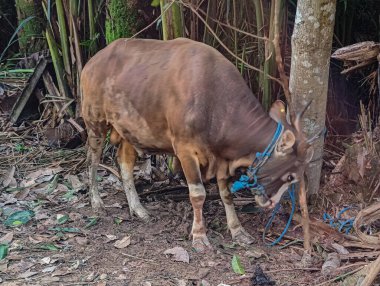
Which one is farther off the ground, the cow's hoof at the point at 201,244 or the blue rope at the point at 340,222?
the blue rope at the point at 340,222

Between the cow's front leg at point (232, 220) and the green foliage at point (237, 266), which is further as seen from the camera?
the cow's front leg at point (232, 220)

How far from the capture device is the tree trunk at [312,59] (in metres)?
4.88

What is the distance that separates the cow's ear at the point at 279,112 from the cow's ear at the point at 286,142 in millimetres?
196

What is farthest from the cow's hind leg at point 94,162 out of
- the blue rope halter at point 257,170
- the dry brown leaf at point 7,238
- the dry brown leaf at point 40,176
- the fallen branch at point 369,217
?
the fallen branch at point 369,217

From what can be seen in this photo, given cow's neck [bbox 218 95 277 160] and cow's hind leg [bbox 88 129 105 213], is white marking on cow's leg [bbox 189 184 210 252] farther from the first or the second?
cow's hind leg [bbox 88 129 105 213]

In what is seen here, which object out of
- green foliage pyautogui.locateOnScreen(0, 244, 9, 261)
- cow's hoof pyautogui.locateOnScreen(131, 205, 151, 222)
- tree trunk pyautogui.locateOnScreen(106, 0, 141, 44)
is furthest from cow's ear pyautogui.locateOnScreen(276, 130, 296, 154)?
tree trunk pyautogui.locateOnScreen(106, 0, 141, 44)

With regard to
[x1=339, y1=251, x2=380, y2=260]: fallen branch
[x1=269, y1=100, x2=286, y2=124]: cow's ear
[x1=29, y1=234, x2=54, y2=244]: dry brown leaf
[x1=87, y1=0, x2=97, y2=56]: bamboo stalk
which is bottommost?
[x1=29, y1=234, x2=54, y2=244]: dry brown leaf

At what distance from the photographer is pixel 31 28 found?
8523 mm

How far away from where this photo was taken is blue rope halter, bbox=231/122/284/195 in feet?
15.0

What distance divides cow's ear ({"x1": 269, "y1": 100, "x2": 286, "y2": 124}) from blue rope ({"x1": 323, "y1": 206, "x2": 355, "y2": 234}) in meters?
1.05

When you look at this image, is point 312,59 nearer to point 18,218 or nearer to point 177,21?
point 177,21

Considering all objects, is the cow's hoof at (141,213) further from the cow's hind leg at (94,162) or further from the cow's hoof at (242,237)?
the cow's hoof at (242,237)

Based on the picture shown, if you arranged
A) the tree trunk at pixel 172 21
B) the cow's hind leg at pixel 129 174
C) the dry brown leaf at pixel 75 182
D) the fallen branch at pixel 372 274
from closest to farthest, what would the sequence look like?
the fallen branch at pixel 372 274
the cow's hind leg at pixel 129 174
the tree trunk at pixel 172 21
the dry brown leaf at pixel 75 182

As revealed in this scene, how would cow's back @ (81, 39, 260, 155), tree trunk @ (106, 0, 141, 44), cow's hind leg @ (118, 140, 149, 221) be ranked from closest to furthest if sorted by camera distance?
cow's back @ (81, 39, 260, 155)
cow's hind leg @ (118, 140, 149, 221)
tree trunk @ (106, 0, 141, 44)
